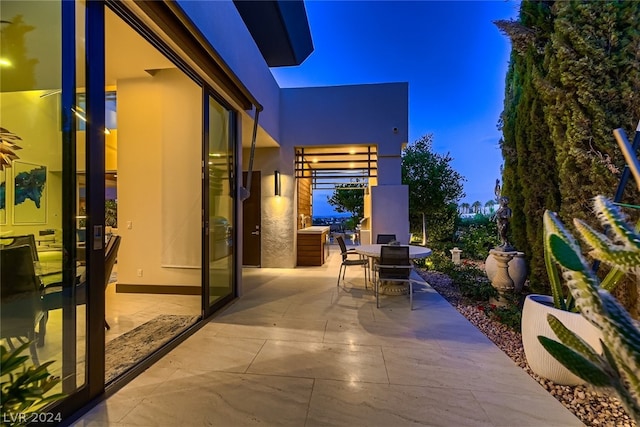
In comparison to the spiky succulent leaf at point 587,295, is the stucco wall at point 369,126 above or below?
above

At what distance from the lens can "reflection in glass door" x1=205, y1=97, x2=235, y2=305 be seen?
3.64 metres

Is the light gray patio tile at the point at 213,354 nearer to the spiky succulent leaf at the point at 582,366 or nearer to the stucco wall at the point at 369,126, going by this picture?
the spiky succulent leaf at the point at 582,366

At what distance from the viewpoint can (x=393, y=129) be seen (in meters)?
6.51

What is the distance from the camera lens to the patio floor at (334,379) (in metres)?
1.78

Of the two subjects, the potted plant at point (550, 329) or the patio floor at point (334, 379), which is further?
the potted plant at point (550, 329)

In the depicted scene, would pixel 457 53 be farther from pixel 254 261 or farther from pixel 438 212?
pixel 254 261

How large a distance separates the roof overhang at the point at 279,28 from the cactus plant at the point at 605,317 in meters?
8.79

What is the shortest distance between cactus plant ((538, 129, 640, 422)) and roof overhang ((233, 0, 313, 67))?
346 inches

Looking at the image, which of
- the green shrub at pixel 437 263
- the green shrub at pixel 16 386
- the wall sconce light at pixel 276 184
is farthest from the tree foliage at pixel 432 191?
the green shrub at pixel 16 386

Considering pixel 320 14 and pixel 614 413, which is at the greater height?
pixel 320 14

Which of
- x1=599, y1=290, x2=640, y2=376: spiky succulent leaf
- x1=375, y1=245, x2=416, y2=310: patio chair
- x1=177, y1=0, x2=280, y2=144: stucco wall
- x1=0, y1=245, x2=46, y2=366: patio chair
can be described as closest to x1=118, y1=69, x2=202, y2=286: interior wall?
x1=177, y1=0, x2=280, y2=144: stucco wall

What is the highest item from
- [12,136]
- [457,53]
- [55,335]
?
[457,53]

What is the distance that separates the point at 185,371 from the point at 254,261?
4.64m

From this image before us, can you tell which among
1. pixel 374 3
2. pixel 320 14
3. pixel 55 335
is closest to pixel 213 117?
pixel 55 335
